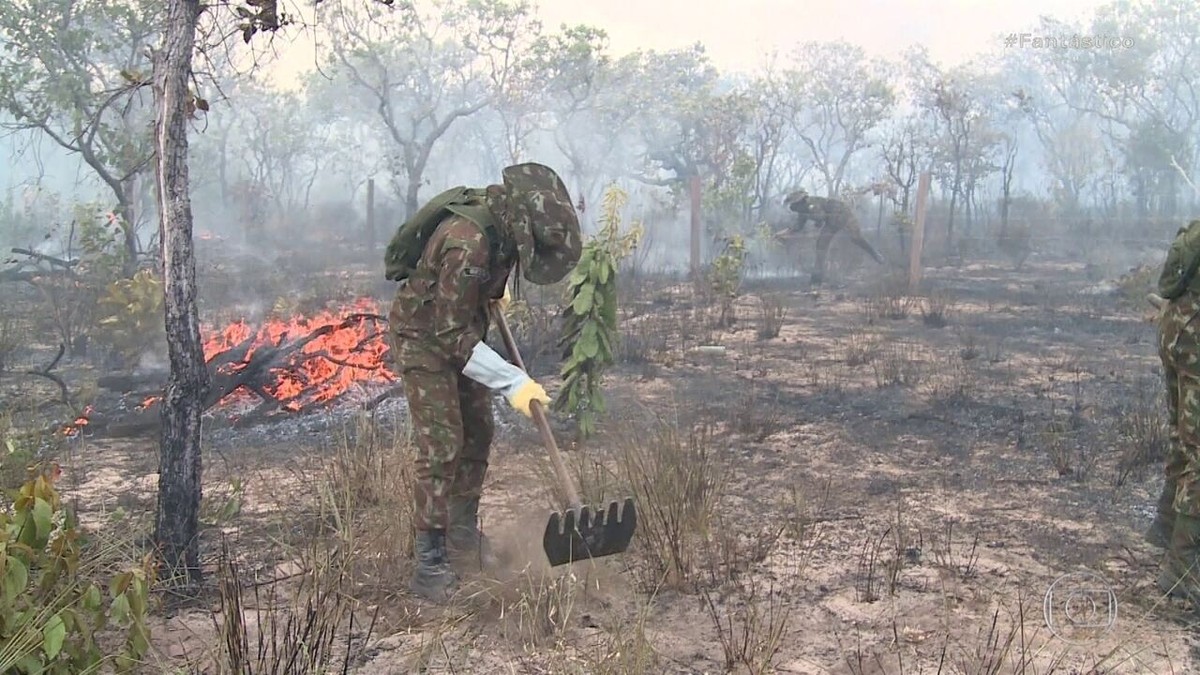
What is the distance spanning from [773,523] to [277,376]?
3588 millimetres

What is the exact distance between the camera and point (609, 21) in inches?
1297

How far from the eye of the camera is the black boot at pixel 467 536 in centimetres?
371

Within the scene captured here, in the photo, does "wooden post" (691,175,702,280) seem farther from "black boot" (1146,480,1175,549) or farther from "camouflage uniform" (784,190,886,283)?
"black boot" (1146,480,1175,549)

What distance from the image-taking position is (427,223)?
352 centimetres

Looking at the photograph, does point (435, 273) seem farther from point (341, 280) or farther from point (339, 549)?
point (341, 280)

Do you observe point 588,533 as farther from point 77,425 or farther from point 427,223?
point 77,425

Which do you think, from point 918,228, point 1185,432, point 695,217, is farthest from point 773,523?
point 695,217

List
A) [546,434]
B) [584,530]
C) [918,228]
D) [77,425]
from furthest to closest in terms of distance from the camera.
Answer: [918,228], [77,425], [546,434], [584,530]

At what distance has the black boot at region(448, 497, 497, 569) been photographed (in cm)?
371

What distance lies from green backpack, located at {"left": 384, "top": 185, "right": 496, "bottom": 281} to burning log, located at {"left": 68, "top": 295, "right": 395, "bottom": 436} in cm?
188

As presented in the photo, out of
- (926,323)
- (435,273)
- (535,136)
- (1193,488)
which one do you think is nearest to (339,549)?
(435,273)

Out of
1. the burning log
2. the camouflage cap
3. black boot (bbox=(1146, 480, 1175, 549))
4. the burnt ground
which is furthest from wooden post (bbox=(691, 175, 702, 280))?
the camouflage cap

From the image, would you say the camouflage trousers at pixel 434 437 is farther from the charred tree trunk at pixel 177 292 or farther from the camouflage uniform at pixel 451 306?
the charred tree trunk at pixel 177 292

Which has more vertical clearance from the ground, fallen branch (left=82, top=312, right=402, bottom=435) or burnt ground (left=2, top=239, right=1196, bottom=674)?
fallen branch (left=82, top=312, right=402, bottom=435)
